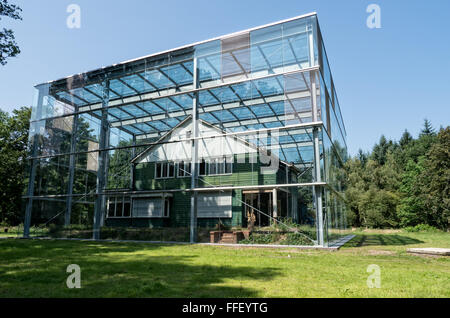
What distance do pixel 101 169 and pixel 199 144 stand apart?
625 centimetres

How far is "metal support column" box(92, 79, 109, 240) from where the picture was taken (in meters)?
17.1

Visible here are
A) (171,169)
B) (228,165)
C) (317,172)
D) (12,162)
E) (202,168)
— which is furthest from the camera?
(12,162)

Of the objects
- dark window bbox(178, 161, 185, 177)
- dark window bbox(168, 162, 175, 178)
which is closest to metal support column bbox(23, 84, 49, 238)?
dark window bbox(168, 162, 175, 178)

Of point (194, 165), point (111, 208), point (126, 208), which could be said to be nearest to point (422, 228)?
point (194, 165)

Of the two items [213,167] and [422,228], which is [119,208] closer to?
[213,167]

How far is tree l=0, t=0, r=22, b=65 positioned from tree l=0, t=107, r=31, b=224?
17.0m

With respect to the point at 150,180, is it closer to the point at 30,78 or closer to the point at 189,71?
the point at 189,71

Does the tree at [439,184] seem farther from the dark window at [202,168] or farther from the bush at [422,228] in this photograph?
the dark window at [202,168]

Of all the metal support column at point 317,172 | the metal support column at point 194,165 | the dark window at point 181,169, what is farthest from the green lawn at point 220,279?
the dark window at point 181,169

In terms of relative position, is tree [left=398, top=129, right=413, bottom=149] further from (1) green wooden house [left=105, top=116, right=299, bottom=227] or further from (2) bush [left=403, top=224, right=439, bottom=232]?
(1) green wooden house [left=105, top=116, right=299, bottom=227]

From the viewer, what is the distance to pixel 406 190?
37.2 meters

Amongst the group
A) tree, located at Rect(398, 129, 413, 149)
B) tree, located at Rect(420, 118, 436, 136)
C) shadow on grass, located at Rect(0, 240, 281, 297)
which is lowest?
shadow on grass, located at Rect(0, 240, 281, 297)

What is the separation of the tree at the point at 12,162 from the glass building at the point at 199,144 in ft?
42.3
